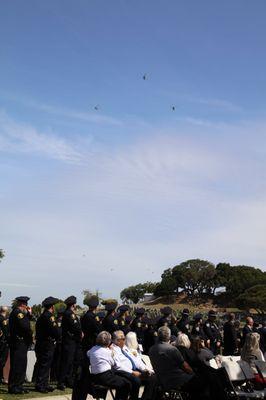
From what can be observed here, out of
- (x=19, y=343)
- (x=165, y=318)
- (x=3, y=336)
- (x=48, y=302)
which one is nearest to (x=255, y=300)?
(x=165, y=318)

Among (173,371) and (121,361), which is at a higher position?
(121,361)

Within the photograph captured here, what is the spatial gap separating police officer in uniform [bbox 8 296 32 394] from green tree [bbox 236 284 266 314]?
199ft

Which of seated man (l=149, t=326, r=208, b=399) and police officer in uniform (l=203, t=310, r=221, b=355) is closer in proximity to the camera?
seated man (l=149, t=326, r=208, b=399)

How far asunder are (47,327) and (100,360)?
2748mm

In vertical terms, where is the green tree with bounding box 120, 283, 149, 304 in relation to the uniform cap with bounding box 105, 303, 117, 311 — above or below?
above

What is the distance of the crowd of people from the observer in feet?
23.6

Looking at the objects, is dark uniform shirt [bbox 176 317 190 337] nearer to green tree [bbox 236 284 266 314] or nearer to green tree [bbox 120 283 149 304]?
green tree [bbox 236 284 266 314]

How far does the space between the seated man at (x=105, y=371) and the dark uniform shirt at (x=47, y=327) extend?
2508 mm

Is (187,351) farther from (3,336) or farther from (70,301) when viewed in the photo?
(3,336)

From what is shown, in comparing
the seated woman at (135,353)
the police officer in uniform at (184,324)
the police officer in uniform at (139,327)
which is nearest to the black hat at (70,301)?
the seated woman at (135,353)

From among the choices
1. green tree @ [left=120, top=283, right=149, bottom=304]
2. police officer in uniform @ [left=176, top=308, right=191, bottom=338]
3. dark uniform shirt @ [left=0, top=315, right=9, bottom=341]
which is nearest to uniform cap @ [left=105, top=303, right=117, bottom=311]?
dark uniform shirt @ [left=0, top=315, right=9, bottom=341]

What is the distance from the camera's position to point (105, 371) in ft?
23.6

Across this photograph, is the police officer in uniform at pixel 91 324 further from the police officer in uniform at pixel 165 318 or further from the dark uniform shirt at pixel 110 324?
the police officer in uniform at pixel 165 318

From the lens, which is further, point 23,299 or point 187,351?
point 23,299
